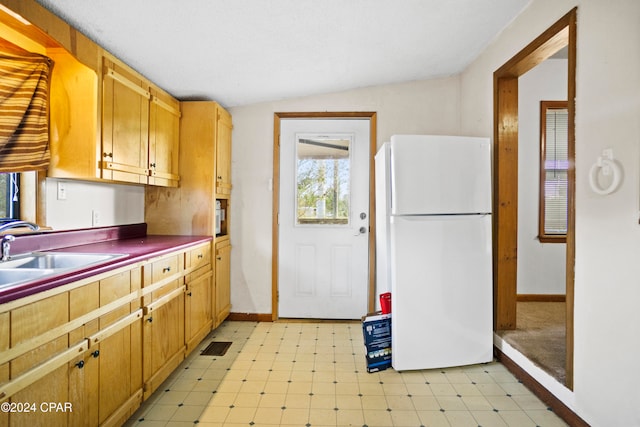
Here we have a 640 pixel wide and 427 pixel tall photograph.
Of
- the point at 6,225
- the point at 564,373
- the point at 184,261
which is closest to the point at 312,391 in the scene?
the point at 184,261

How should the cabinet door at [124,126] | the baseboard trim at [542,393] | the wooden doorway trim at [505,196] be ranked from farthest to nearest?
the wooden doorway trim at [505,196]
the cabinet door at [124,126]
the baseboard trim at [542,393]

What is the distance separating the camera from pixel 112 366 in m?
1.56

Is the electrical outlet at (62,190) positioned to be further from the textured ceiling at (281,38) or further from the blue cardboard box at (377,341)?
the blue cardboard box at (377,341)

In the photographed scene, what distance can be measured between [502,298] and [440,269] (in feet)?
2.16

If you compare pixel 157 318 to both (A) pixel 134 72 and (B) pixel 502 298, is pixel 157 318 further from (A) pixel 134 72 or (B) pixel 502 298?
(B) pixel 502 298

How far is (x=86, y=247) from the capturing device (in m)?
2.07

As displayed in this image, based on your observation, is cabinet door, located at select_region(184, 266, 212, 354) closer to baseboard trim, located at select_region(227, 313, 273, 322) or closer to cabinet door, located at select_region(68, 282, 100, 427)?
baseboard trim, located at select_region(227, 313, 273, 322)

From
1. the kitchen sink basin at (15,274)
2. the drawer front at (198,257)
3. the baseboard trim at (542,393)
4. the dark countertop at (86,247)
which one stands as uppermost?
the dark countertop at (86,247)

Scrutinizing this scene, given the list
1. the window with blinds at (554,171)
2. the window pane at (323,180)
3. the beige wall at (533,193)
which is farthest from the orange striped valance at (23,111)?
the window with blinds at (554,171)

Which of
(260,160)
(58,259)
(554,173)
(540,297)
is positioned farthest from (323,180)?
(540,297)

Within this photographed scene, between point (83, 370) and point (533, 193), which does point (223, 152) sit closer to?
point (83, 370)

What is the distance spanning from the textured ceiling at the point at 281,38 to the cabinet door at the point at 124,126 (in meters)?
0.18

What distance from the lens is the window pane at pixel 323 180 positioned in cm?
328

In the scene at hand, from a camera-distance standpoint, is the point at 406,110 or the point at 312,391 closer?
the point at 312,391
